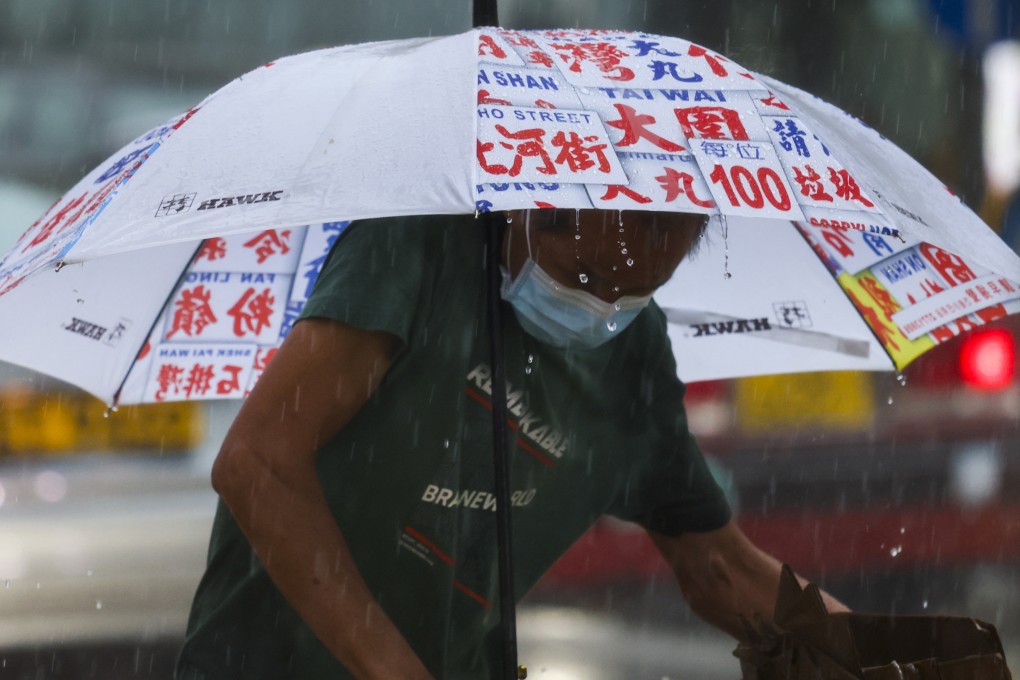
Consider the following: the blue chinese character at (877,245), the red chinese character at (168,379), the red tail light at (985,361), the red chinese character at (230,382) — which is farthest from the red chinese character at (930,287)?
the red tail light at (985,361)

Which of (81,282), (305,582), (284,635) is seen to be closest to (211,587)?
(284,635)

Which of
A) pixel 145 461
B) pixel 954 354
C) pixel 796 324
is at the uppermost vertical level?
pixel 796 324

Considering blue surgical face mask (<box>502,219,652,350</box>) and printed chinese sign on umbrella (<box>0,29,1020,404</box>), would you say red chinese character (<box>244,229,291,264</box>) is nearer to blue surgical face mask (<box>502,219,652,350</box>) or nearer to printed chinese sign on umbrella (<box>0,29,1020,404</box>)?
printed chinese sign on umbrella (<box>0,29,1020,404</box>)

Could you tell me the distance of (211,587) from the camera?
2170mm

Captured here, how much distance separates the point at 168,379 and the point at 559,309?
0.99 m

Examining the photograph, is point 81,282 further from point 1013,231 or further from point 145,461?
point 1013,231

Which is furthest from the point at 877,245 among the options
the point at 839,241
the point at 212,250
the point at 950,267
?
the point at 212,250

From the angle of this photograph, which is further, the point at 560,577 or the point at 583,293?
the point at 560,577

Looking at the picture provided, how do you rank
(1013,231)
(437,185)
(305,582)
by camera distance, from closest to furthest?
(437,185) < (305,582) < (1013,231)

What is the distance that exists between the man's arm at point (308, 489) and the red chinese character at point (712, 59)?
586 mm

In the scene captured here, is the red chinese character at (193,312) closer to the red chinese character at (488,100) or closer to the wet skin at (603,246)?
the wet skin at (603,246)

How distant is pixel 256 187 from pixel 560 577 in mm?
4818

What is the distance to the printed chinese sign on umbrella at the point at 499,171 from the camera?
1.70 m

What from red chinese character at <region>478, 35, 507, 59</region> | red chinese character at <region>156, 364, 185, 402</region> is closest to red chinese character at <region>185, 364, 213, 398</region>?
red chinese character at <region>156, 364, 185, 402</region>
